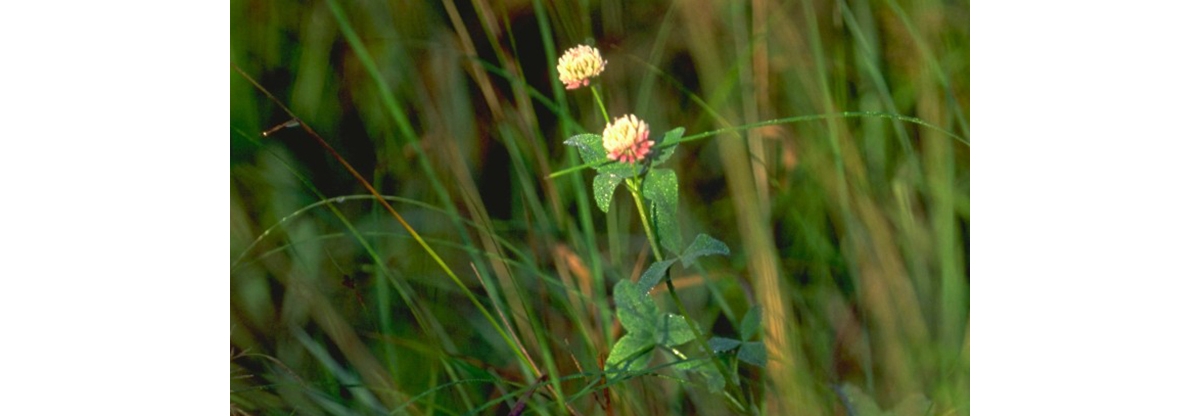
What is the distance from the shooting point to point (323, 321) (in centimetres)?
104

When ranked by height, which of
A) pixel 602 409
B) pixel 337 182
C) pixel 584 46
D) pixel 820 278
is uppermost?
pixel 584 46

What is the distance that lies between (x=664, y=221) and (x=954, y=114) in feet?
0.95

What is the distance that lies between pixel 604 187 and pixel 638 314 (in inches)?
4.4

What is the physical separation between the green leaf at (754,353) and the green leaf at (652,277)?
0.10 meters

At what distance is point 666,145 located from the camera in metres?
0.89

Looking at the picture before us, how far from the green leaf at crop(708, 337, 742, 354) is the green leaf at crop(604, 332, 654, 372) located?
0.17 feet

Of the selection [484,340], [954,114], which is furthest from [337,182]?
[954,114]

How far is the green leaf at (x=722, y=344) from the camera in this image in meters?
0.89

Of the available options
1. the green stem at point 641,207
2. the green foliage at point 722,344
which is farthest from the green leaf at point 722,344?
the green stem at point 641,207

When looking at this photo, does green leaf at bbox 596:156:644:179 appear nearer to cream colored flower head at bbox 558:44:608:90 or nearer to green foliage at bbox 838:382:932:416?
cream colored flower head at bbox 558:44:608:90

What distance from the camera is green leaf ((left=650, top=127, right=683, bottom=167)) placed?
0.87m

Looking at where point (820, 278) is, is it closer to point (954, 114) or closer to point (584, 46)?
point (954, 114)

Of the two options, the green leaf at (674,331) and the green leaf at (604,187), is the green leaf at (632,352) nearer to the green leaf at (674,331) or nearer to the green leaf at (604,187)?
the green leaf at (674,331)

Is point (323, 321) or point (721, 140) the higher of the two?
point (721, 140)
